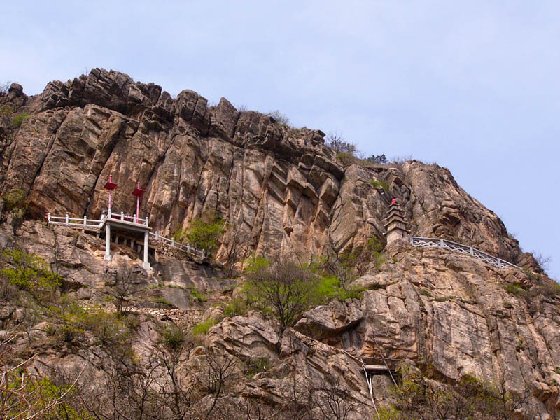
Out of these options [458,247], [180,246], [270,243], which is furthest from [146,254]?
[458,247]

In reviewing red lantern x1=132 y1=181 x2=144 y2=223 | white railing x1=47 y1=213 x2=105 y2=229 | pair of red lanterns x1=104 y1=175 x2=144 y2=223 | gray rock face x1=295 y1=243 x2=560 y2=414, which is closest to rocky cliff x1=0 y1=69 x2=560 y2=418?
gray rock face x1=295 y1=243 x2=560 y2=414

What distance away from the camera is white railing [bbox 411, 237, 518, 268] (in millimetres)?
48062

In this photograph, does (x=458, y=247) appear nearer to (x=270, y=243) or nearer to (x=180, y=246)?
(x=270, y=243)

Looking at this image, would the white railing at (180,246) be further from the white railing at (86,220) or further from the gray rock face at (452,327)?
the gray rock face at (452,327)

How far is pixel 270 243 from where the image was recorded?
179 ft

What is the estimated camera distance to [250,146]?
60.0 metres

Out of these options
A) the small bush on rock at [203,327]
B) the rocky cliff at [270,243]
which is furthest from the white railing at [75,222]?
the small bush on rock at [203,327]

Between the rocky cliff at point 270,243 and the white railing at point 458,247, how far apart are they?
1297mm

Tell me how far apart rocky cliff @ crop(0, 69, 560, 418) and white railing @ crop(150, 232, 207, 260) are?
1.19 metres

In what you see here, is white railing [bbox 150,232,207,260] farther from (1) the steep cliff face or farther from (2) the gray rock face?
(2) the gray rock face

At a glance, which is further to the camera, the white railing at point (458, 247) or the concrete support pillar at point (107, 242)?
the white railing at point (458, 247)

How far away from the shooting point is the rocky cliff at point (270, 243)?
1399 inches

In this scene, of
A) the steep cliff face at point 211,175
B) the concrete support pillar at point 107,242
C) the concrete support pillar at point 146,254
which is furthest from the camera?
the steep cliff face at point 211,175

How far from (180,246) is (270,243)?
5.78 metres
